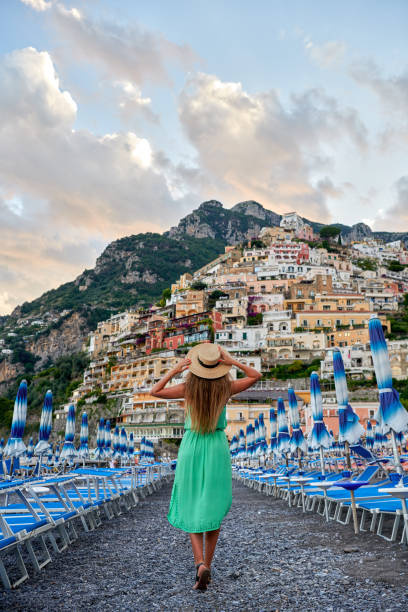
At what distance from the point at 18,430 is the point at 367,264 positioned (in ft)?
356

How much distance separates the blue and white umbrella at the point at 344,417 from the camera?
10.7 m

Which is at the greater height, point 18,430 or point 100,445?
point 18,430

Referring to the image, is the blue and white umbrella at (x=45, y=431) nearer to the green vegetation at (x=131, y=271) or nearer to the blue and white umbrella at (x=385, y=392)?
the blue and white umbrella at (x=385, y=392)

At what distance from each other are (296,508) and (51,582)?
26.6 ft

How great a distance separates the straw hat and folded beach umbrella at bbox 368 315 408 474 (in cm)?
428

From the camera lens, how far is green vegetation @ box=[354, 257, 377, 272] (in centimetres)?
10969

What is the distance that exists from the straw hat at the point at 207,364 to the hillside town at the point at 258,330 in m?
42.8

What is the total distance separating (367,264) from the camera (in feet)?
366

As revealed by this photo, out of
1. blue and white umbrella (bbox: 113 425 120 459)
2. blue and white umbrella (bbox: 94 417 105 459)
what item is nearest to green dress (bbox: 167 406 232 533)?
blue and white umbrella (bbox: 94 417 105 459)

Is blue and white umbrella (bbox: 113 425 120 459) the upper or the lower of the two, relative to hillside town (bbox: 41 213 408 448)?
lower

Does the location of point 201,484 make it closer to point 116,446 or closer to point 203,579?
point 203,579

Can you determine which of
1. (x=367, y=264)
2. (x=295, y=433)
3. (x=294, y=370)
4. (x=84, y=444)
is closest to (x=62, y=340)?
(x=294, y=370)

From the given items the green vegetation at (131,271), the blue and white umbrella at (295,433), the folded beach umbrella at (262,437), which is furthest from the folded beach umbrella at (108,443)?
the green vegetation at (131,271)

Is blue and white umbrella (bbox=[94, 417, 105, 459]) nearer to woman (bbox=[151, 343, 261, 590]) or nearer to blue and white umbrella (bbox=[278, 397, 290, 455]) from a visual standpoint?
blue and white umbrella (bbox=[278, 397, 290, 455])
